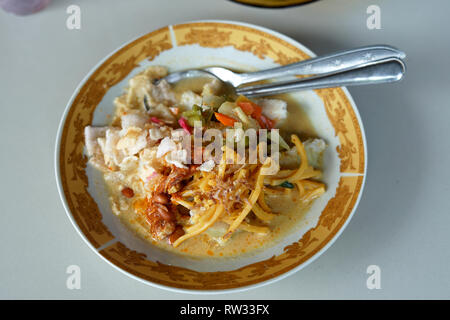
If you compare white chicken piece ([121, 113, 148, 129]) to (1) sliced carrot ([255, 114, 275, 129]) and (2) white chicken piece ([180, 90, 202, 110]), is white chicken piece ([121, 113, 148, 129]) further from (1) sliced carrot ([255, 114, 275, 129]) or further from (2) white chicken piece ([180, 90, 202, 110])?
(1) sliced carrot ([255, 114, 275, 129])

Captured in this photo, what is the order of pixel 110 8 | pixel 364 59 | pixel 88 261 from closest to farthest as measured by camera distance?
pixel 364 59 < pixel 88 261 < pixel 110 8

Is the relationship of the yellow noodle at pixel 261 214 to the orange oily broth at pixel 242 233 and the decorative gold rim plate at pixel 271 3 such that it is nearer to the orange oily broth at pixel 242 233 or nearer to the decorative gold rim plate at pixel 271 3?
the orange oily broth at pixel 242 233

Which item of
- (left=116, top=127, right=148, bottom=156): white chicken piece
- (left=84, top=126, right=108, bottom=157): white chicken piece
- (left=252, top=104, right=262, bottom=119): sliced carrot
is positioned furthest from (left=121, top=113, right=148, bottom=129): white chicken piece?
(left=252, top=104, right=262, bottom=119): sliced carrot

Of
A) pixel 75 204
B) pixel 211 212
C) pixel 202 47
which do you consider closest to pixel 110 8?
pixel 202 47

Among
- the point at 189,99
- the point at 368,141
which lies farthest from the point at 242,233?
the point at 368,141

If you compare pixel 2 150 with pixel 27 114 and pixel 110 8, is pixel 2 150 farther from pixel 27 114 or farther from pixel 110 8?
pixel 110 8

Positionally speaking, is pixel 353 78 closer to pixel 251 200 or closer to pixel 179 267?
pixel 251 200
